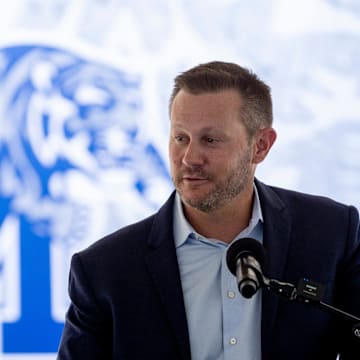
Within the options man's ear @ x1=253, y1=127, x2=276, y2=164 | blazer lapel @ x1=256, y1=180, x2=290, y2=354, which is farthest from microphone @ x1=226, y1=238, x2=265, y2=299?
man's ear @ x1=253, y1=127, x2=276, y2=164

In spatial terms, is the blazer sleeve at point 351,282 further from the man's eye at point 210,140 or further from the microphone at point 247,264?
the microphone at point 247,264

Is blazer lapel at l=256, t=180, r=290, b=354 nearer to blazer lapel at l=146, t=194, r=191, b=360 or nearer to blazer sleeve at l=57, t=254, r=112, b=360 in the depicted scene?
blazer lapel at l=146, t=194, r=191, b=360

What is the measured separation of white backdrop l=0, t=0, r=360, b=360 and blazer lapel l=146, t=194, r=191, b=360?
92 centimetres

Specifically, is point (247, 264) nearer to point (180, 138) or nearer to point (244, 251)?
point (244, 251)

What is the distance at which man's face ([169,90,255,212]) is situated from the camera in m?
2.44

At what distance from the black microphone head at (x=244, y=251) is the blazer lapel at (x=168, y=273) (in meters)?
0.61

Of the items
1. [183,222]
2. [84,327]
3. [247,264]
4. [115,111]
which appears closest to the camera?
[247,264]

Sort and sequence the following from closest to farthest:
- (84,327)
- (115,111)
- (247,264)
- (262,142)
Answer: (247,264) → (84,327) → (262,142) → (115,111)

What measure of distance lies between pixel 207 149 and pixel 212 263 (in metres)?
0.36

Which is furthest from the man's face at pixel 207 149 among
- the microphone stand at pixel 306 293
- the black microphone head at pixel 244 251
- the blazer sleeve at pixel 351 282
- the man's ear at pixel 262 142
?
the microphone stand at pixel 306 293

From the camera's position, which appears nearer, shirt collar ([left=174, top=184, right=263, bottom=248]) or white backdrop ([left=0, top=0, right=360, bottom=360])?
shirt collar ([left=174, top=184, right=263, bottom=248])

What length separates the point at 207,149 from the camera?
2.47 meters

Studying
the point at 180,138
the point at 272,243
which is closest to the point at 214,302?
the point at 272,243

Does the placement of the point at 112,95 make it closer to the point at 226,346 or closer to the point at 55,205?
the point at 55,205
